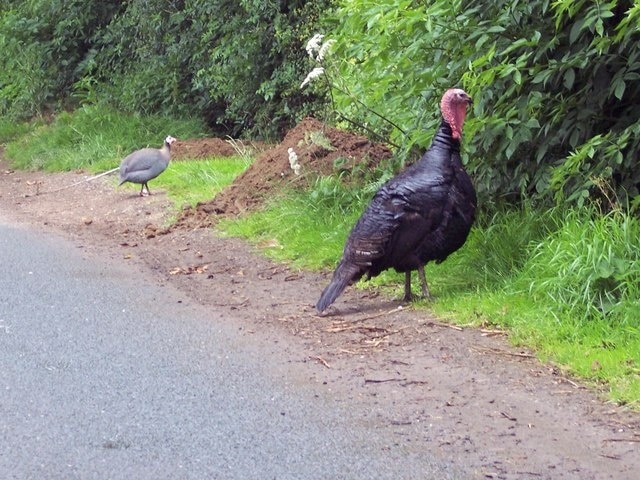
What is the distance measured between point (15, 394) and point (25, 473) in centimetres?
121

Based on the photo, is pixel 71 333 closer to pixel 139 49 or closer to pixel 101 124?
pixel 101 124

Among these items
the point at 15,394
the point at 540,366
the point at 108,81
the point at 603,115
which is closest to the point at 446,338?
the point at 540,366

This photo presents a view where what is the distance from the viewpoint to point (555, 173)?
7215 millimetres

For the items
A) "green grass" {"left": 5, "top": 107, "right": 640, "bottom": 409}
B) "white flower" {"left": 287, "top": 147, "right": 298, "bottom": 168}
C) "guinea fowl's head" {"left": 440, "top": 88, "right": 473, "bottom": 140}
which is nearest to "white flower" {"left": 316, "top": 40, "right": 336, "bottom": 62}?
"white flower" {"left": 287, "top": 147, "right": 298, "bottom": 168}

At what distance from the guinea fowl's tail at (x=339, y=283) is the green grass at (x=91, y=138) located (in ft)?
28.0

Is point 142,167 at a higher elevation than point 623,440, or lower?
lower

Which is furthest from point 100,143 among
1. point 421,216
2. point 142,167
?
point 421,216

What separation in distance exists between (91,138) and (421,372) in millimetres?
11858

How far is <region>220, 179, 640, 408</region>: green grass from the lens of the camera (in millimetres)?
6023

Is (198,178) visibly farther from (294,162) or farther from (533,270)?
(533,270)

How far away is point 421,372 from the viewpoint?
6047 mm

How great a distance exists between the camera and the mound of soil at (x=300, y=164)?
10.7 m

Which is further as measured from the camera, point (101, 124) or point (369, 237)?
point (101, 124)

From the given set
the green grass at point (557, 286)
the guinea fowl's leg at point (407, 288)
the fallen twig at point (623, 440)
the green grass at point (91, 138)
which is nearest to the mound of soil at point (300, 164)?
the green grass at point (557, 286)
